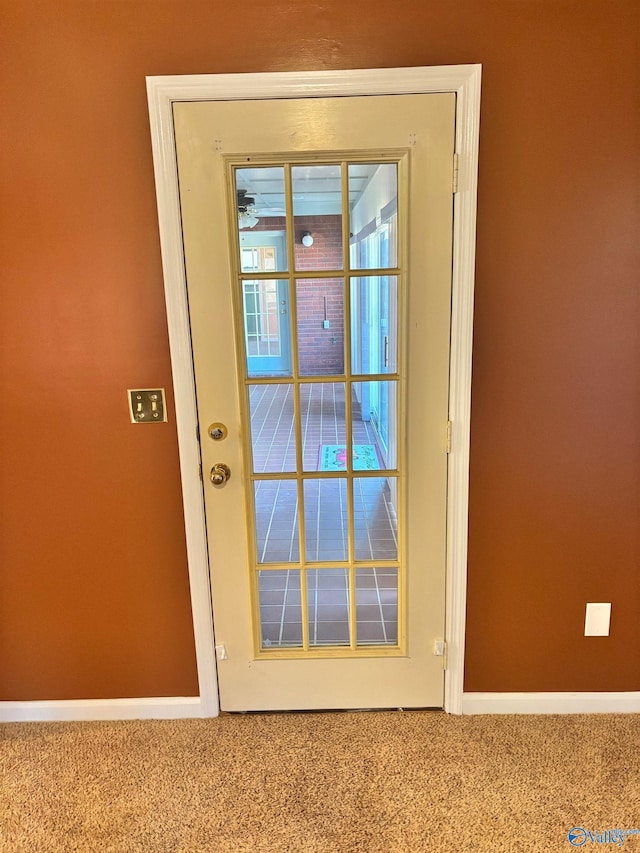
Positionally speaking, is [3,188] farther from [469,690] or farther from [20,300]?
[469,690]

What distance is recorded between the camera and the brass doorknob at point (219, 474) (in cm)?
173

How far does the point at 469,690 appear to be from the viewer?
191 centimetres

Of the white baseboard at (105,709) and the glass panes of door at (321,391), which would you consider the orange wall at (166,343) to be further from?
the glass panes of door at (321,391)

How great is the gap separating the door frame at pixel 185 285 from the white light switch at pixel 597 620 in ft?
1.41

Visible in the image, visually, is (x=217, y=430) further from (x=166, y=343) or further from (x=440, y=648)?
(x=440, y=648)

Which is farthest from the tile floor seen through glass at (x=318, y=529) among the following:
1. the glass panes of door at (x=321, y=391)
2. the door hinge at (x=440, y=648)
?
the door hinge at (x=440, y=648)

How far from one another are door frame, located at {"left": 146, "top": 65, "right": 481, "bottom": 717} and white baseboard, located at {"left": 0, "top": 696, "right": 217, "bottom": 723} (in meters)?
0.04

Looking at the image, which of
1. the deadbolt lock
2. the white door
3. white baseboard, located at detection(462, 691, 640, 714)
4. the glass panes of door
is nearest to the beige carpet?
white baseboard, located at detection(462, 691, 640, 714)

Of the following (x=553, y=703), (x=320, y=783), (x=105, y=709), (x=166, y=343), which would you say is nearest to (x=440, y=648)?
(x=553, y=703)

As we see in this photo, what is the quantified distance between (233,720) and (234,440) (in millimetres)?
1016

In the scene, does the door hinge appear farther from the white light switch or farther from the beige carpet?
the white light switch

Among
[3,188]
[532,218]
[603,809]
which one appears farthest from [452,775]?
[3,188]

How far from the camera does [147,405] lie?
1.71 metres

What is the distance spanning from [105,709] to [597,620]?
175 centimetres
